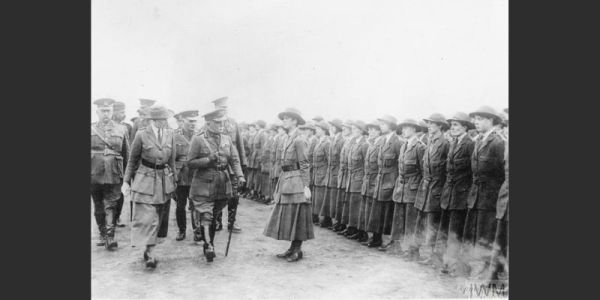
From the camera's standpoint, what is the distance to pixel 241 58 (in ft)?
22.4

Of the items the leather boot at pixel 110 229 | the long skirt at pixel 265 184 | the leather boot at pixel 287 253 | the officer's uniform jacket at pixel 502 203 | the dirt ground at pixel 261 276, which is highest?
the officer's uniform jacket at pixel 502 203

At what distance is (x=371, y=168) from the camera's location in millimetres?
7664

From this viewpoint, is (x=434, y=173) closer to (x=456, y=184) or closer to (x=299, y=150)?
(x=456, y=184)

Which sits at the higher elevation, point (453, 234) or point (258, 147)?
point (258, 147)

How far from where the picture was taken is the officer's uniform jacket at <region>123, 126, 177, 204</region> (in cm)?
602

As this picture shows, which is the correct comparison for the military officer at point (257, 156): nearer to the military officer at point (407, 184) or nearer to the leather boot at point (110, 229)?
the leather boot at point (110, 229)

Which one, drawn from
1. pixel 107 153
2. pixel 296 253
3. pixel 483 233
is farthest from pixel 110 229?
pixel 483 233

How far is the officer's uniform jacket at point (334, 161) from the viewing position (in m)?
8.70

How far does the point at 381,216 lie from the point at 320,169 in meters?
1.91

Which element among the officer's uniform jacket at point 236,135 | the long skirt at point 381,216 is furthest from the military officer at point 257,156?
the long skirt at point 381,216

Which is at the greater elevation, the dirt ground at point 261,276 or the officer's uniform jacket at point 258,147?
the officer's uniform jacket at point 258,147

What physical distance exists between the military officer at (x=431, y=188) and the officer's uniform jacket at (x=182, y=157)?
3.38 metres

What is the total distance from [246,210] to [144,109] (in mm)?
4402

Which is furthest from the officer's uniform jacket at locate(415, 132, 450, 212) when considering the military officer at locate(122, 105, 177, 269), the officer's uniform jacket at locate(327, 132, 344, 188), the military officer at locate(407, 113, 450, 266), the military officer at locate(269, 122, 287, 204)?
the military officer at locate(269, 122, 287, 204)
